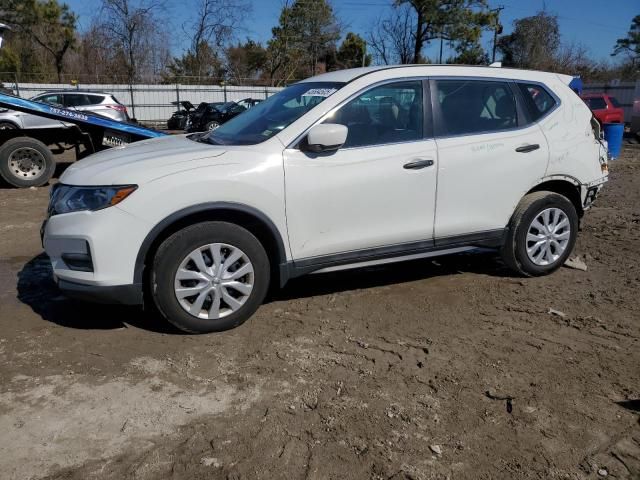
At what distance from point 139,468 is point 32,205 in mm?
6801

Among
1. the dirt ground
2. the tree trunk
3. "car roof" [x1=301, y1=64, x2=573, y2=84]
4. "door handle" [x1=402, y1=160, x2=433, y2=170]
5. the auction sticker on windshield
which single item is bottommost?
the dirt ground

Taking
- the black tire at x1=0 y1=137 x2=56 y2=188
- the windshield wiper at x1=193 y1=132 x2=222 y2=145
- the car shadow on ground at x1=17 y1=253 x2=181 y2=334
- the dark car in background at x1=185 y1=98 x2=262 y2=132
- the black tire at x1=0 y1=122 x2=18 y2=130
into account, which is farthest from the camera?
the dark car in background at x1=185 y1=98 x2=262 y2=132

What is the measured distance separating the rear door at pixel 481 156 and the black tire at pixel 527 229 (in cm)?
11

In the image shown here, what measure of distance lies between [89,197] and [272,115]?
1.51m

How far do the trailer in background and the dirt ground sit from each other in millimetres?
4285

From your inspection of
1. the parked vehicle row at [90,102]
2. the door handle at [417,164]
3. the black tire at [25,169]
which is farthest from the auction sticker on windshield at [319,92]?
the parked vehicle row at [90,102]

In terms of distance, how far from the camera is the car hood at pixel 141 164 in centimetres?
345

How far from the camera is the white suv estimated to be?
3.47 meters

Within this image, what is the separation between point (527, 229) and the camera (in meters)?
4.64

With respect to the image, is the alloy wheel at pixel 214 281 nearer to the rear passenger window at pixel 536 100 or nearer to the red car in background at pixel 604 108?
the rear passenger window at pixel 536 100

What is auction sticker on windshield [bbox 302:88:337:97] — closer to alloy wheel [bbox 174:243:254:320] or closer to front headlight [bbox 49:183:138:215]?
alloy wheel [bbox 174:243:254:320]

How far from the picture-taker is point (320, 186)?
3.75 metres

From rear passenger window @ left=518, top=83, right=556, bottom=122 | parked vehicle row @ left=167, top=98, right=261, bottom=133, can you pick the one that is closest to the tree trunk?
parked vehicle row @ left=167, top=98, right=261, bottom=133

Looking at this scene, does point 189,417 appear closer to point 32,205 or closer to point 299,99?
point 299,99
